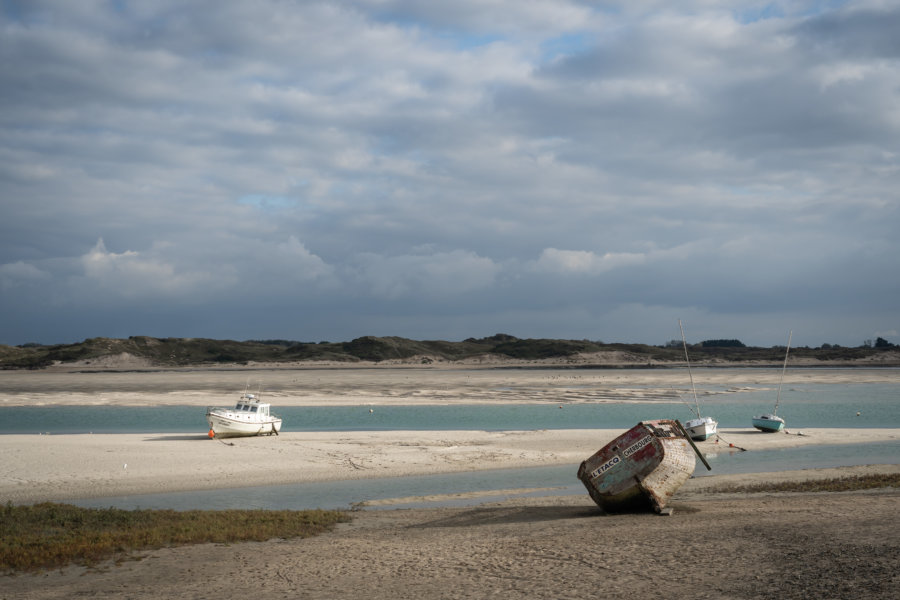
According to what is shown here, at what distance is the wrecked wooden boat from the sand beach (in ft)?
1.81

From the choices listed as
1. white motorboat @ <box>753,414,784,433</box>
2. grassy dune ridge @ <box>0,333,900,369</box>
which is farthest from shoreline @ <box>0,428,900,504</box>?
grassy dune ridge @ <box>0,333,900,369</box>

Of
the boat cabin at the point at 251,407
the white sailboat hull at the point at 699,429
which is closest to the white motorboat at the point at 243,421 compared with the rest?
the boat cabin at the point at 251,407

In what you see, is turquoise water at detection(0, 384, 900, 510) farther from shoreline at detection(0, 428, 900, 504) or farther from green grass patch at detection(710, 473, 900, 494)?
green grass patch at detection(710, 473, 900, 494)

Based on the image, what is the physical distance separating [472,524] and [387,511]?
144 inches

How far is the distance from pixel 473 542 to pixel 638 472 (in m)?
5.83

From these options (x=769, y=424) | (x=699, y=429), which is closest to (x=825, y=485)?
(x=699, y=429)

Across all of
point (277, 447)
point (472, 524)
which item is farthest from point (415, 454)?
point (472, 524)

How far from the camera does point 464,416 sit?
54.2m

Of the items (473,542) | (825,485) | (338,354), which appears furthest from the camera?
(338,354)

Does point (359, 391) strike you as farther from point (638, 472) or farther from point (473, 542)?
point (473, 542)

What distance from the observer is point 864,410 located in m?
59.9

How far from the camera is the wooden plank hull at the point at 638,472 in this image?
2034cm

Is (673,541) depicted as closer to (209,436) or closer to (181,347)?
(209,436)

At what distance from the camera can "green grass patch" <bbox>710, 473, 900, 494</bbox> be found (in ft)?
80.1
